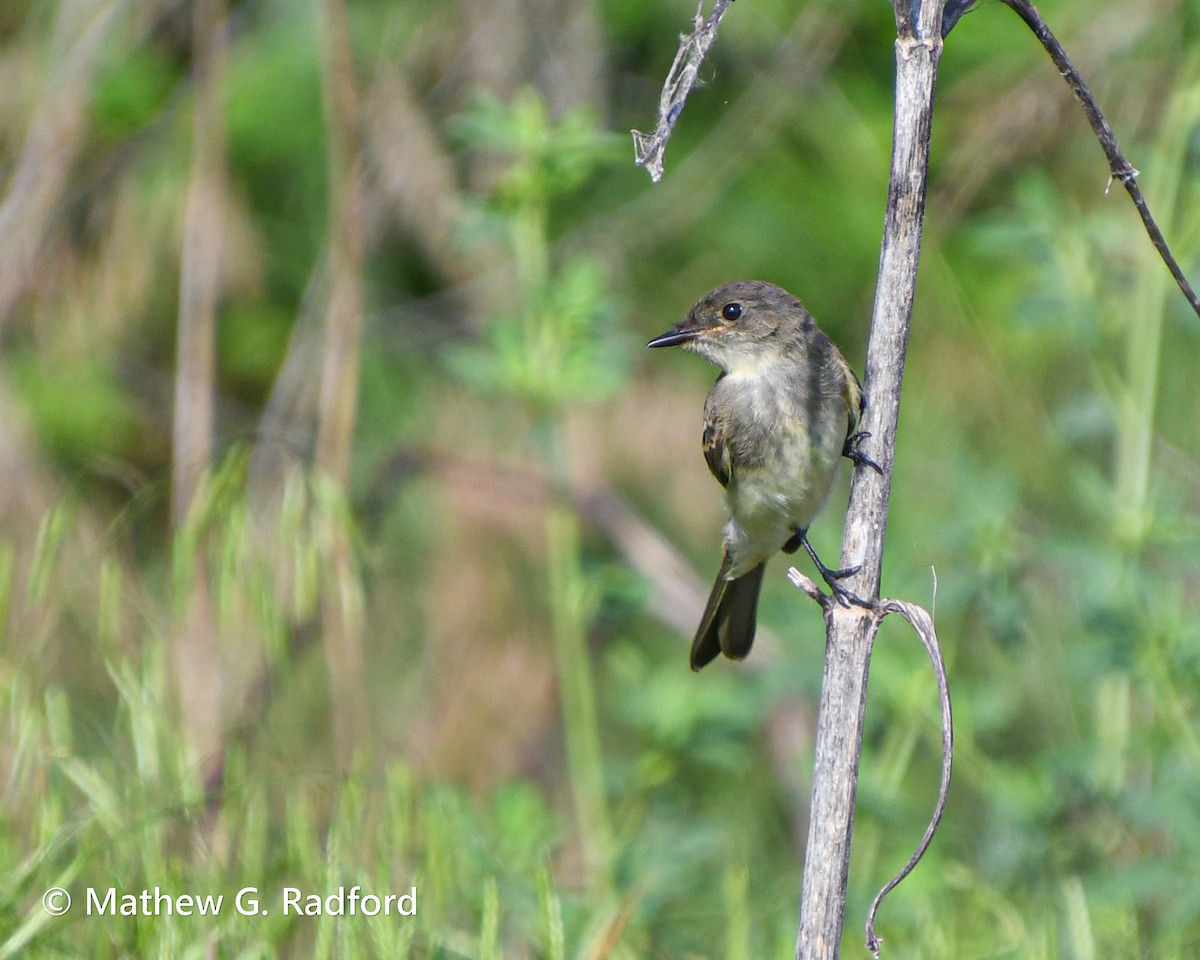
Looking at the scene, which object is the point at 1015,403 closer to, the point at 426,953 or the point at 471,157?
the point at 471,157

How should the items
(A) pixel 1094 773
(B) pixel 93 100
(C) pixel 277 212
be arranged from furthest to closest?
1. (C) pixel 277 212
2. (B) pixel 93 100
3. (A) pixel 1094 773

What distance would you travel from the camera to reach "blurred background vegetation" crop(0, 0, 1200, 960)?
2.85 meters

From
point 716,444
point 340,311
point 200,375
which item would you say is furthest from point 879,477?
point 200,375

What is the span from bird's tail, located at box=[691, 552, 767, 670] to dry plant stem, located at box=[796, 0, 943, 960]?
1.42 metres

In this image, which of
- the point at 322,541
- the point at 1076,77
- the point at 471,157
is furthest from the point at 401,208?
the point at 1076,77

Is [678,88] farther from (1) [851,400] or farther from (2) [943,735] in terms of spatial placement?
(1) [851,400]

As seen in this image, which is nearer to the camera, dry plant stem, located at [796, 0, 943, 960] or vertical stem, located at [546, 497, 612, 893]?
dry plant stem, located at [796, 0, 943, 960]

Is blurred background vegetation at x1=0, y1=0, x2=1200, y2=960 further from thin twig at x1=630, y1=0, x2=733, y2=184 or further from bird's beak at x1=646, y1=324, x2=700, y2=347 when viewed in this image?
thin twig at x1=630, y1=0, x2=733, y2=184

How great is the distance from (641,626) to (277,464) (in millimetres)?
1577

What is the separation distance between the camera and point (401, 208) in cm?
496

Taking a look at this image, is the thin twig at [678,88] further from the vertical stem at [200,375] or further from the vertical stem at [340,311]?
the vertical stem at [340,311]

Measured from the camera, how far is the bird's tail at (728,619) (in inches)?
135

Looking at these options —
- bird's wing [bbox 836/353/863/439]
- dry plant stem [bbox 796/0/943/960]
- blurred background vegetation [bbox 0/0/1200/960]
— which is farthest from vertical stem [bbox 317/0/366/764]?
dry plant stem [bbox 796/0/943/960]

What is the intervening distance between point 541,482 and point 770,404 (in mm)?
1197
